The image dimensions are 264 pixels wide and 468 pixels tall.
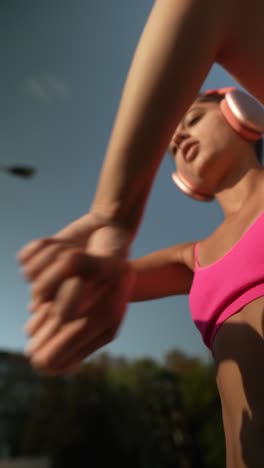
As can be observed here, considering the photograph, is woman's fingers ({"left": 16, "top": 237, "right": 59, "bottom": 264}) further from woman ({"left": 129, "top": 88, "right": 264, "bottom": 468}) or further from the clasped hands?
woman ({"left": 129, "top": 88, "right": 264, "bottom": 468})

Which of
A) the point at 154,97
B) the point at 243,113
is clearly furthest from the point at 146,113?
the point at 243,113

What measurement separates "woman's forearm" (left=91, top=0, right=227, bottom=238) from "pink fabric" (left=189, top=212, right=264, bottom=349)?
0.57ft

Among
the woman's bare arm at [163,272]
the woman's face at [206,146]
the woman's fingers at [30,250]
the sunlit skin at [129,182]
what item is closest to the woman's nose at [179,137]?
the woman's face at [206,146]

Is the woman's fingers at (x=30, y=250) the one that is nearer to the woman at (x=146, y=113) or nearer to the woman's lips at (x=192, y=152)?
the woman at (x=146, y=113)

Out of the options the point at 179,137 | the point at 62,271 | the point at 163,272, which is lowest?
the point at 163,272

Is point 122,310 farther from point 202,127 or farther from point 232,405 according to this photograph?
point 202,127

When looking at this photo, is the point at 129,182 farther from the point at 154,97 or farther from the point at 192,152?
the point at 192,152

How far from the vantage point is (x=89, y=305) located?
230 millimetres

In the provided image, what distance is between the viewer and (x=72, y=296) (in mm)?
216

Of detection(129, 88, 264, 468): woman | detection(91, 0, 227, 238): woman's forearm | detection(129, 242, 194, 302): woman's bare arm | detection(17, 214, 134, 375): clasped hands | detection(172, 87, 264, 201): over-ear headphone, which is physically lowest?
detection(129, 242, 194, 302): woman's bare arm

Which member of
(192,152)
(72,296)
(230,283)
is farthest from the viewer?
(192,152)

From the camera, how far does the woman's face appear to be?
0.52 metres

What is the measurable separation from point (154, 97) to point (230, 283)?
0.67 ft

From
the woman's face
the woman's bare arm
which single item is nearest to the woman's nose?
the woman's face
